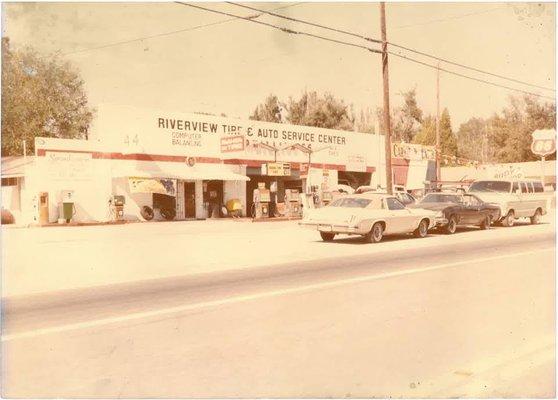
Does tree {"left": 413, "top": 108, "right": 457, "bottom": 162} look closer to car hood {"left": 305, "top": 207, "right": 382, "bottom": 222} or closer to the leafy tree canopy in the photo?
the leafy tree canopy

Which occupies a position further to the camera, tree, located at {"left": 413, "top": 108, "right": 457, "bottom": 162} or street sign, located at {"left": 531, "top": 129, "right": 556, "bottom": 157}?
tree, located at {"left": 413, "top": 108, "right": 457, "bottom": 162}

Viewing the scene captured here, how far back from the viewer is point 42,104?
36.2m

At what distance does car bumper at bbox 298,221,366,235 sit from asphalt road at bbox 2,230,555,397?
576 centimetres

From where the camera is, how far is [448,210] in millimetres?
20547

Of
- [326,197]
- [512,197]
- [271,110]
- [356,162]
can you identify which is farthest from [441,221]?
[271,110]

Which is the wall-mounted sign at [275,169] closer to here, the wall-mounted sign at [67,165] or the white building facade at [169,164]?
the white building facade at [169,164]

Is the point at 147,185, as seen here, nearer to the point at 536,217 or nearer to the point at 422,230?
the point at 422,230

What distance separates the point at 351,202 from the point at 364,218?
40.4 inches

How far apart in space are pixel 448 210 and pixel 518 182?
578 centimetres

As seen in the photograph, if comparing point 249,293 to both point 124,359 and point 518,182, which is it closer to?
point 124,359

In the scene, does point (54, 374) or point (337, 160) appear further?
point (337, 160)

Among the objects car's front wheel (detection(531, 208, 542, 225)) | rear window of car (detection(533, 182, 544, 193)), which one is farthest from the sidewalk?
rear window of car (detection(533, 182, 544, 193))

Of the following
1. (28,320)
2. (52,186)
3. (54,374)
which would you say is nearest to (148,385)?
(54,374)

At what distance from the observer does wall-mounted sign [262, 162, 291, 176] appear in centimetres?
3325
